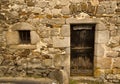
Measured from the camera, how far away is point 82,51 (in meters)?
5.66

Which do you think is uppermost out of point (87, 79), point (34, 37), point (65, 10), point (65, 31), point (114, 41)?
point (65, 10)

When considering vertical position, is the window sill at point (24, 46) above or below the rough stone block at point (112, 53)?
above

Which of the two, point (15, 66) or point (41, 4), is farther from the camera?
point (15, 66)

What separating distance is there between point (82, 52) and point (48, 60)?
1037 mm

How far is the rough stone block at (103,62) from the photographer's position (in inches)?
211

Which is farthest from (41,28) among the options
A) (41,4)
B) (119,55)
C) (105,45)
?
(119,55)

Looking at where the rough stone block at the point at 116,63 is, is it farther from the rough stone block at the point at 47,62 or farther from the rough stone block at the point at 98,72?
the rough stone block at the point at 47,62

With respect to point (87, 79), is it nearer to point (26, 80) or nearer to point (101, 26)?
point (101, 26)

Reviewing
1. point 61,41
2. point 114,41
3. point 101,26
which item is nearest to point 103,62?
point 114,41

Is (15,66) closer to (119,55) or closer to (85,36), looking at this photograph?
(85,36)

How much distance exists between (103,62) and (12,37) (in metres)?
2.63

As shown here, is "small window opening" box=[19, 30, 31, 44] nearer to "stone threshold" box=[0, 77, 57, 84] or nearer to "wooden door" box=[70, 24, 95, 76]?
"stone threshold" box=[0, 77, 57, 84]

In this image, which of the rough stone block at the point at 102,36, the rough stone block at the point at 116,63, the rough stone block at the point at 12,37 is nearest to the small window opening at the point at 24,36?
the rough stone block at the point at 12,37

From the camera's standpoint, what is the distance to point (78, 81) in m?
5.57
